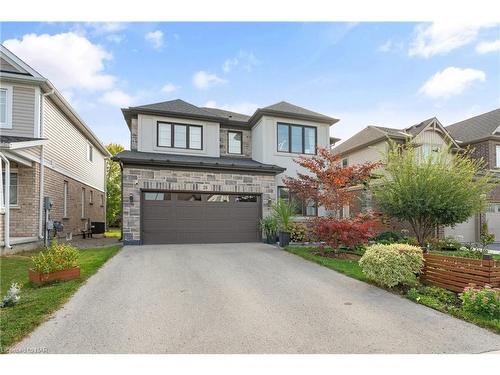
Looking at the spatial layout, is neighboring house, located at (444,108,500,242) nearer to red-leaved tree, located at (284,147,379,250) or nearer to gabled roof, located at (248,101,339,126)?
gabled roof, located at (248,101,339,126)

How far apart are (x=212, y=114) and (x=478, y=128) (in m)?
18.8

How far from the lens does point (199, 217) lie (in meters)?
13.5

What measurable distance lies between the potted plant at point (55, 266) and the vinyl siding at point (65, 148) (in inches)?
278

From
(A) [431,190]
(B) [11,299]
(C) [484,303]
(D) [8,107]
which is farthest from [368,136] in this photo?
(B) [11,299]

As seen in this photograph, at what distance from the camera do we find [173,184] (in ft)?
43.3

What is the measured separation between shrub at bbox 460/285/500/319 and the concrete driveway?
Answer: 451mm

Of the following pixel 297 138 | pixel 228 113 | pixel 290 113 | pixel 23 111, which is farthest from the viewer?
pixel 228 113

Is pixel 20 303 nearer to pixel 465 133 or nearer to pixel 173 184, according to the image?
pixel 173 184

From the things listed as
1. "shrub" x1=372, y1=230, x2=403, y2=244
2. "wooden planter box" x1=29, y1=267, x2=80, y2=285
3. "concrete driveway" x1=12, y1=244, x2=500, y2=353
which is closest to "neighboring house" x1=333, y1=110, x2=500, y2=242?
"shrub" x1=372, y1=230, x2=403, y2=244

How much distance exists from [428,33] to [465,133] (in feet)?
65.3

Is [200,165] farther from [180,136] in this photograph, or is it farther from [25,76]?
[25,76]

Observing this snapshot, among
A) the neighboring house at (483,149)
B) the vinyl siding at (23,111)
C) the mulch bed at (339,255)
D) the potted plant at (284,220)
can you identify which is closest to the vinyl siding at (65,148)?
the vinyl siding at (23,111)
